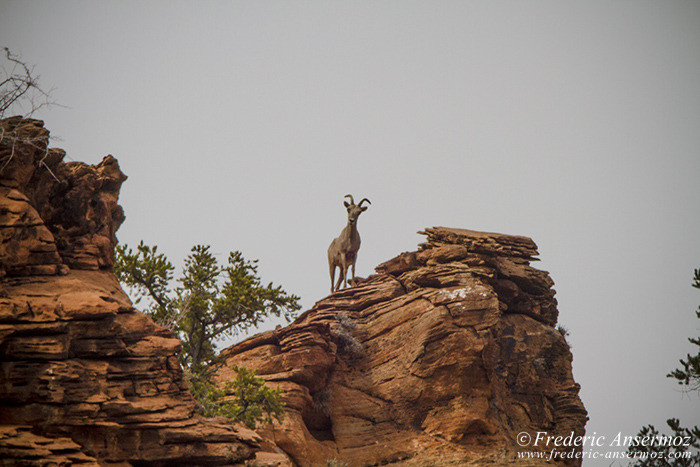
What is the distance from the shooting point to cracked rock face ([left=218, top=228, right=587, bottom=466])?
19484 millimetres

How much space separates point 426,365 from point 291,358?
→ 4984mm

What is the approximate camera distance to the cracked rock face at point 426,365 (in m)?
19.5

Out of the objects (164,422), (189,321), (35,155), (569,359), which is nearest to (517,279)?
(569,359)

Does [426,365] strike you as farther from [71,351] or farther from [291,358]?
[71,351]

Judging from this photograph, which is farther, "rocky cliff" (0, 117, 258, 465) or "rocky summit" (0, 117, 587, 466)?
"rocky summit" (0, 117, 587, 466)

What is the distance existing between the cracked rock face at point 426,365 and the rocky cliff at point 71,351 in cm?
626
